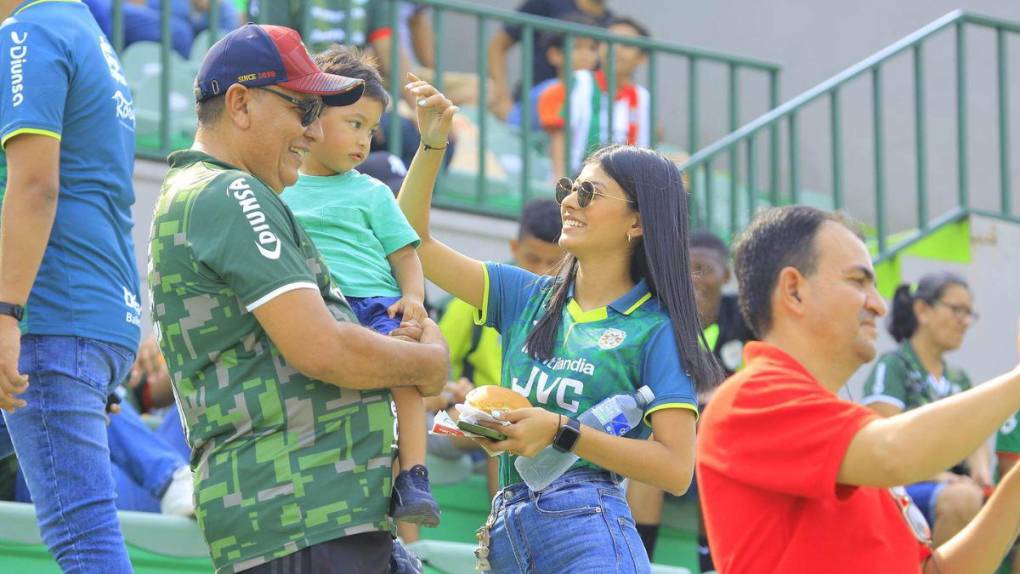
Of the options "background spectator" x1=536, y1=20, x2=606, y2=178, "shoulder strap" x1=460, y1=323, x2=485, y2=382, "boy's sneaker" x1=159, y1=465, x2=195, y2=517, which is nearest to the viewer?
"boy's sneaker" x1=159, y1=465, x2=195, y2=517

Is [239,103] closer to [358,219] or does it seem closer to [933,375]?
[358,219]

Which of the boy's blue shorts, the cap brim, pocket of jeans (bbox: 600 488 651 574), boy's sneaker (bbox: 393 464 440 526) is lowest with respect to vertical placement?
pocket of jeans (bbox: 600 488 651 574)

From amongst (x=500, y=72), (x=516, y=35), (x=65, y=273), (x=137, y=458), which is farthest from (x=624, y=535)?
(x=516, y=35)

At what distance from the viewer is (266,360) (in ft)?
10.5

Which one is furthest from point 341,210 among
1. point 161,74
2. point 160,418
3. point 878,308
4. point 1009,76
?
point 1009,76

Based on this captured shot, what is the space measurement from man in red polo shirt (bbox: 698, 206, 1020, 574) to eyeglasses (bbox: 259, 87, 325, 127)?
973 mm

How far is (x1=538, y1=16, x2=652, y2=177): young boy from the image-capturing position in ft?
30.2

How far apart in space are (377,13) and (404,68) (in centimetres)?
34

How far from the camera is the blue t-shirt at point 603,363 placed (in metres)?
3.81

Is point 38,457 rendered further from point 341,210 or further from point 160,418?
point 160,418

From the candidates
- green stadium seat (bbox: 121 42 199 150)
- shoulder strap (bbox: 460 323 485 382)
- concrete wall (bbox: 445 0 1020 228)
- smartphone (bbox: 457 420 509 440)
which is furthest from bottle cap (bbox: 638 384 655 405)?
concrete wall (bbox: 445 0 1020 228)

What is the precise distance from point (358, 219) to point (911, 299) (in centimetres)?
461

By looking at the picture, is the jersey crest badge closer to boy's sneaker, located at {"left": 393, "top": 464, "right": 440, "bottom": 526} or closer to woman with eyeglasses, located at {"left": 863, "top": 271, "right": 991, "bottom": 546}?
boy's sneaker, located at {"left": 393, "top": 464, "right": 440, "bottom": 526}

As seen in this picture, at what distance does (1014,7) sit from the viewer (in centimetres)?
1129
